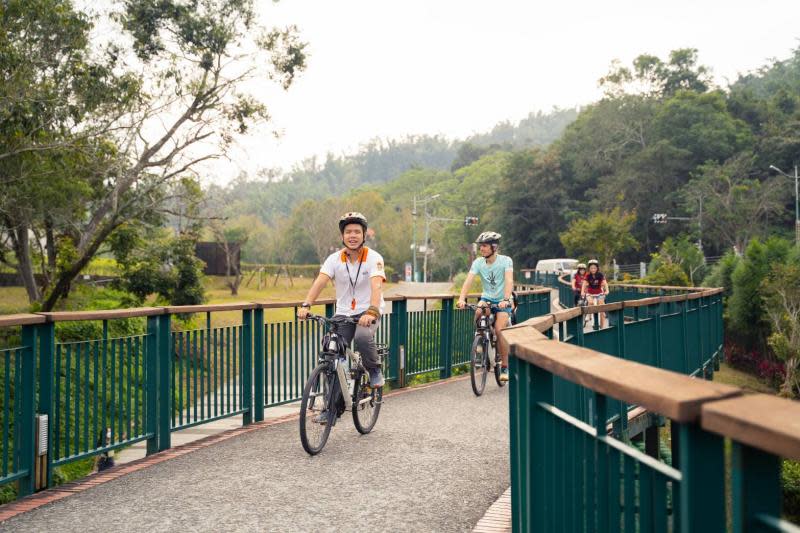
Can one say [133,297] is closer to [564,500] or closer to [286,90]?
[286,90]

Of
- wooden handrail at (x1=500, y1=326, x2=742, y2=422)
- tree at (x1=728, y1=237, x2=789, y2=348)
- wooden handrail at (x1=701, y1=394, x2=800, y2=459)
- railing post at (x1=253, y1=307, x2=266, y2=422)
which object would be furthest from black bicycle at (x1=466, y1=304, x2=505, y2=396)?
tree at (x1=728, y1=237, x2=789, y2=348)

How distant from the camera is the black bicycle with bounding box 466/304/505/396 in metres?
10.8

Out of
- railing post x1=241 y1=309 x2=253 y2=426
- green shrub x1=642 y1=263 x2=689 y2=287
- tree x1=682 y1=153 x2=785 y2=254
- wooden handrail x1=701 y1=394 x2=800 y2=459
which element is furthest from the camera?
tree x1=682 y1=153 x2=785 y2=254

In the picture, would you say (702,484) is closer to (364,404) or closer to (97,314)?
(97,314)

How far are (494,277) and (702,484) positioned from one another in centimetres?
882

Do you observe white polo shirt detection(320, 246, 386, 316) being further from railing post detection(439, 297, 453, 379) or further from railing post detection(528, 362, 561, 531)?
railing post detection(439, 297, 453, 379)

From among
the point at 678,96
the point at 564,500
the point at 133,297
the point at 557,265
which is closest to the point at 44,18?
the point at 133,297

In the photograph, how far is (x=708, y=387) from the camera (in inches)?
70.8

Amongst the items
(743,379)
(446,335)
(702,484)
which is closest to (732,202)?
(743,379)

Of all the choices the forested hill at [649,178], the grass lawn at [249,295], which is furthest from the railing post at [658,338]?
the forested hill at [649,178]

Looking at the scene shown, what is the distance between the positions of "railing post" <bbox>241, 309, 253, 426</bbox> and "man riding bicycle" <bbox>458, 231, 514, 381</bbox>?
2.94 m

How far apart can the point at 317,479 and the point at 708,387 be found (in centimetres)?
466

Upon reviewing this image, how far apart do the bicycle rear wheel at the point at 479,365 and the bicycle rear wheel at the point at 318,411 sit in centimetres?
387

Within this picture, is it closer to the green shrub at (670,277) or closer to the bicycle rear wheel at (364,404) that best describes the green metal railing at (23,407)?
the bicycle rear wheel at (364,404)
